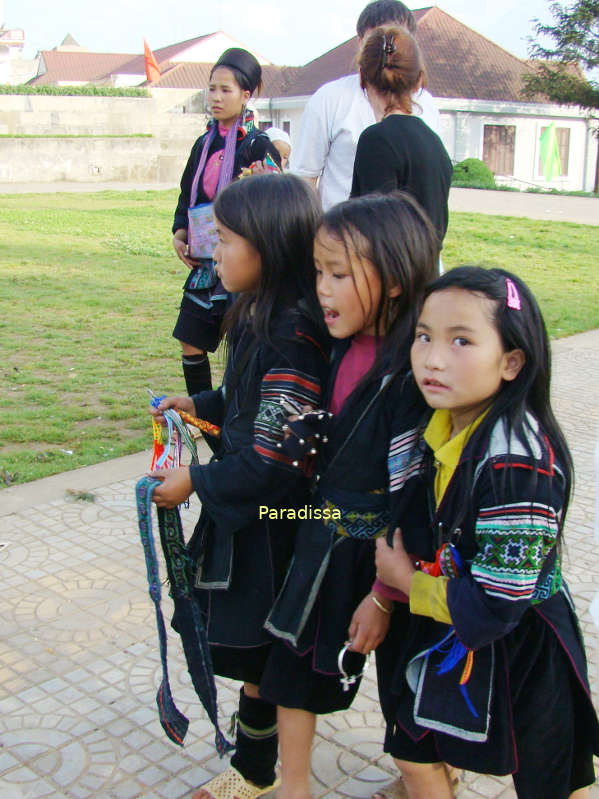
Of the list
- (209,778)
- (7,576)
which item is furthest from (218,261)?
(7,576)

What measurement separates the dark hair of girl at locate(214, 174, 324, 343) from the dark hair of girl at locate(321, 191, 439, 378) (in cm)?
16

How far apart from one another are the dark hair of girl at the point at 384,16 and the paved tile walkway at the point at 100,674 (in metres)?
2.18

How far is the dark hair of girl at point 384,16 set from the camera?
135 inches

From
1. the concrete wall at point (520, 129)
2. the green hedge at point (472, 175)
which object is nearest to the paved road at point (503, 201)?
the green hedge at point (472, 175)

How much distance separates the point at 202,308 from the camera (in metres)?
4.23

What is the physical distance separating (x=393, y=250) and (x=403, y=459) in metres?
0.45

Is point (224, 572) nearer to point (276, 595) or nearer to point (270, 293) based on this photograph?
point (276, 595)

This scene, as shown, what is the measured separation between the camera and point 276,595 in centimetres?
207

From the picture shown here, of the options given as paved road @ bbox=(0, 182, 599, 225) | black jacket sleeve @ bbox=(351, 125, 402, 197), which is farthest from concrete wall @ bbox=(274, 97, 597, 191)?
black jacket sleeve @ bbox=(351, 125, 402, 197)

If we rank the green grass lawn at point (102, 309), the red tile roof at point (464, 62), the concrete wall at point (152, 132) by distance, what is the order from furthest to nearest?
the red tile roof at point (464, 62) → the concrete wall at point (152, 132) → the green grass lawn at point (102, 309)

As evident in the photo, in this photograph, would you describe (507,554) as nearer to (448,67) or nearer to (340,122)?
(340,122)

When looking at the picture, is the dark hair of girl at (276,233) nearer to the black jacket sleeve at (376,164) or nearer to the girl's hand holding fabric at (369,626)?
the girl's hand holding fabric at (369,626)

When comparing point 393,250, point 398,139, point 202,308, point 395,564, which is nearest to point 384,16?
point 398,139

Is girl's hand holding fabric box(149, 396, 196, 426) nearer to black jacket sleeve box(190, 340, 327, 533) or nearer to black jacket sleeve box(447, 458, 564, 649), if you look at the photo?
black jacket sleeve box(190, 340, 327, 533)
